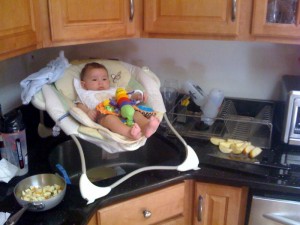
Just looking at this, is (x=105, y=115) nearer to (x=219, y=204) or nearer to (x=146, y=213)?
(x=146, y=213)

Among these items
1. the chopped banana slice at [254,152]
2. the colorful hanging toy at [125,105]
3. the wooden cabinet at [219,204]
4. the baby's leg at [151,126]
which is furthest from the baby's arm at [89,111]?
the chopped banana slice at [254,152]

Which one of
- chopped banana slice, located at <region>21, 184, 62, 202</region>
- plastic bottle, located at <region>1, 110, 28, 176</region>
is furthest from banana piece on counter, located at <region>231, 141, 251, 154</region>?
plastic bottle, located at <region>1, 110, 28, 176</region>

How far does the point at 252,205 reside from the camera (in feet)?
4.17

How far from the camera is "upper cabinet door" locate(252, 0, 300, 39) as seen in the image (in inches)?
50.6

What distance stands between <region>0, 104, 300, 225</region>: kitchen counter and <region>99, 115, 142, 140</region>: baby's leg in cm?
16

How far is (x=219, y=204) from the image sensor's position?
133 cm

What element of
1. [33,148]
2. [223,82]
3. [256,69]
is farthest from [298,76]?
[33,148]

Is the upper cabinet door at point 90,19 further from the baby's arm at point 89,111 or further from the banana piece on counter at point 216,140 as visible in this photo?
the banana piece on counter at point 216,140

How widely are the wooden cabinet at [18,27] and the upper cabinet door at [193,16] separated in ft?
1.48

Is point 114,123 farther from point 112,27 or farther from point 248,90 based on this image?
point 248,90

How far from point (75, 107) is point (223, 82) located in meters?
0.81

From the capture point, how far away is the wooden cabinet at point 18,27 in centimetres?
102

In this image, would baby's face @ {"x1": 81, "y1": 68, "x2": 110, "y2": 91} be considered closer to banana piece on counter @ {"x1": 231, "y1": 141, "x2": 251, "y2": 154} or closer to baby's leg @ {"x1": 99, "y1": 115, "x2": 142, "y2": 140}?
baby's leg @ {"x1": 99, "y1": 115, "x2": 142, "y2": 140}

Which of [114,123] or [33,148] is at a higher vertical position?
[114,123]
